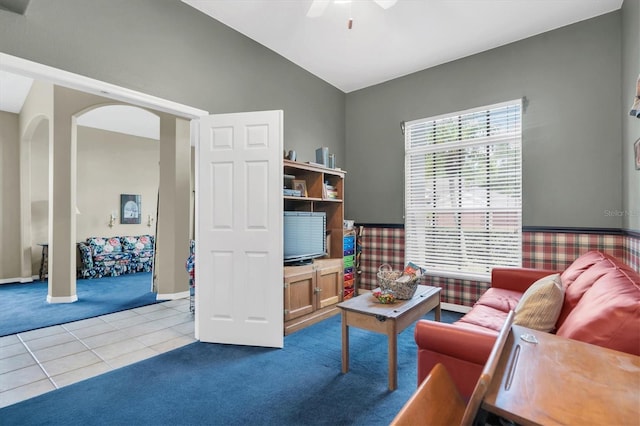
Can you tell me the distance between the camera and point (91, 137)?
6723 mm

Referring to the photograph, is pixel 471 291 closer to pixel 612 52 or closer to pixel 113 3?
pixel 612 52

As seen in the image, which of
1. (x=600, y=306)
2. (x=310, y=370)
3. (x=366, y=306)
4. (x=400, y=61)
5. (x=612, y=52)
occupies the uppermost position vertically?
(x=400, y=61)

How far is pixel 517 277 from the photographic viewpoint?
3.10 m

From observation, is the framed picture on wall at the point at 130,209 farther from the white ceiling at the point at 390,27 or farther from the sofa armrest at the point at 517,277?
the sofa armrest at the point at 517,277

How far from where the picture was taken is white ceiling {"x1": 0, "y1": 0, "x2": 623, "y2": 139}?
2.97m

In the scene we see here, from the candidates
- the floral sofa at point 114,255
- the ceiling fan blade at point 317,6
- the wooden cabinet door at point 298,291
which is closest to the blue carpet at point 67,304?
the floral sofa at point 114,255

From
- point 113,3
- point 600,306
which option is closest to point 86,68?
point 113,3

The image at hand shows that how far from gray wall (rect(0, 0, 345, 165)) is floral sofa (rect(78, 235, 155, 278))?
14.6 ft

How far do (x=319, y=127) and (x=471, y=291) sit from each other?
2.96 meters

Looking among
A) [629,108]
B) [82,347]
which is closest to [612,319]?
[629,108]

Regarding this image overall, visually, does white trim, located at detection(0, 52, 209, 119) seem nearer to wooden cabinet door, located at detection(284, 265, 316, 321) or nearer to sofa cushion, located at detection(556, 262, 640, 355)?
wooden cabinet door, located at detection(284, 265, 316, 321)

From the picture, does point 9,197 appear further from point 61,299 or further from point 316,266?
point 316,266

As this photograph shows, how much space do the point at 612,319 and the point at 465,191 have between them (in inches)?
112

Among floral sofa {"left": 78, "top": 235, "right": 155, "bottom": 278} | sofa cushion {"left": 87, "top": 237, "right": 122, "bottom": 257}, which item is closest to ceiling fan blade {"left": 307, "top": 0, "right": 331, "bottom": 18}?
floral sofa {"left": 78, "top": 235, "right": 155, "bottom": 278}
